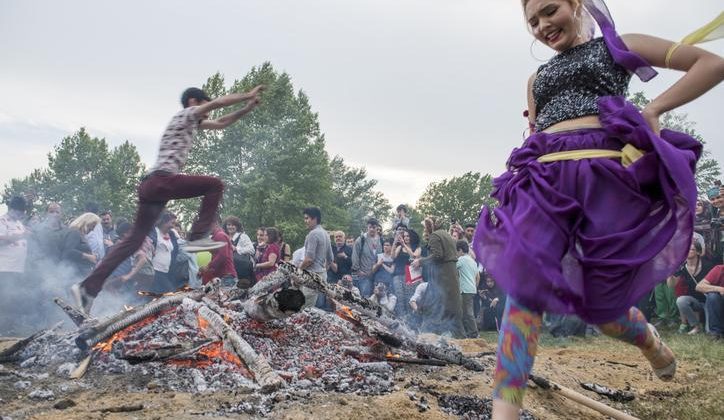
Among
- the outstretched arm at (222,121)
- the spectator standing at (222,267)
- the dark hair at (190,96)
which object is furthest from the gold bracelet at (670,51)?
the spectator standing at (222,267)

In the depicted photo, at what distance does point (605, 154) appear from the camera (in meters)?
2.15

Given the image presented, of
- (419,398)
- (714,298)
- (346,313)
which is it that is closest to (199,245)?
(346,313)

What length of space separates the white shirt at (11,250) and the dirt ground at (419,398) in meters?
3.98

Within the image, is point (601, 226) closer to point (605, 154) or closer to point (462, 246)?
point (605, 154)

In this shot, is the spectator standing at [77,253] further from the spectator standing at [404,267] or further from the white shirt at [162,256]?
the spectator standing at [404,267]

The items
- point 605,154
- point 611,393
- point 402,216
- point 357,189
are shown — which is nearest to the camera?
point 605,154

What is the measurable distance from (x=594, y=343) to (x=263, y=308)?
5.64 meters

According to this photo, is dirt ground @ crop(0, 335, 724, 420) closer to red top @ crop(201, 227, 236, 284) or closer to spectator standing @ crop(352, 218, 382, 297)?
red top @ crop(201, 227, 236, 284)

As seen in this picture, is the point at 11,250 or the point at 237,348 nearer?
the point at 237,348

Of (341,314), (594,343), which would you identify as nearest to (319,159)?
(594,343)

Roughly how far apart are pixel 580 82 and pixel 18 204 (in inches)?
326

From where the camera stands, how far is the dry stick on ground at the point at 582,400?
282 cm

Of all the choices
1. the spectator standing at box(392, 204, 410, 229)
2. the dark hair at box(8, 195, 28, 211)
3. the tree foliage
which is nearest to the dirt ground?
the dark hair at box(8, 195, 28, 211)

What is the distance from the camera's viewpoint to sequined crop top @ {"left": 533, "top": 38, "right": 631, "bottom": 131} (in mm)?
2322
